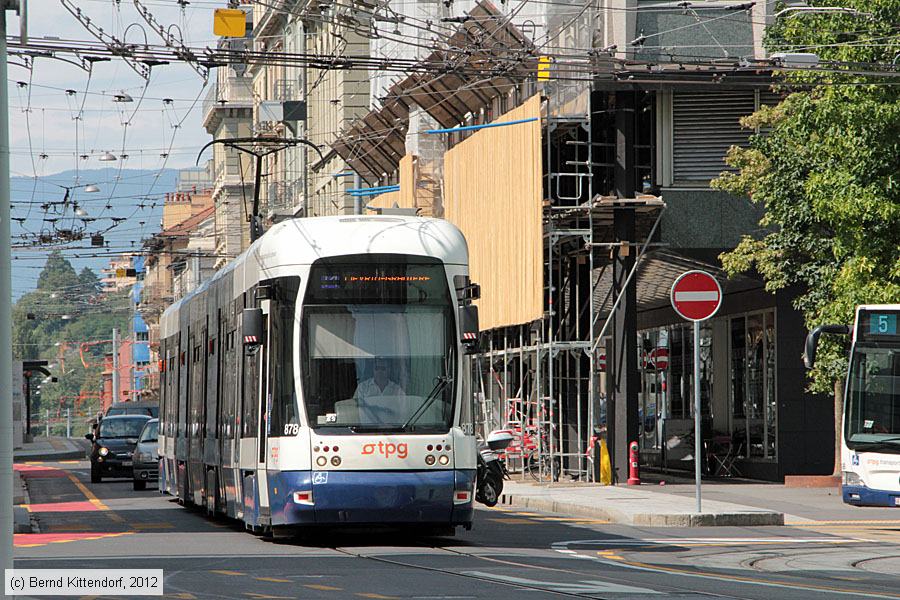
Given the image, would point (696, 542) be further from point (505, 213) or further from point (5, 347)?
point (505, 213)

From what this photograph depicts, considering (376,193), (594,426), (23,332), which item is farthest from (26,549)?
(23,332)

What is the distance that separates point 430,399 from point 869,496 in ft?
24.9

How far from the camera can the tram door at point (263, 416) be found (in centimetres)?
1841

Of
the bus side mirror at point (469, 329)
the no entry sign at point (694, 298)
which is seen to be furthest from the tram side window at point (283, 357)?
the no entry sign at point (694, 298)

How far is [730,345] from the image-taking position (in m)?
38.5

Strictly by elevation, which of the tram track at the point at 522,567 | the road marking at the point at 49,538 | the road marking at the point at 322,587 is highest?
the road marking at the point at 322,587

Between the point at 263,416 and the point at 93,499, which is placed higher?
the point at 263,416

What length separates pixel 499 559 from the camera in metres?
16.7

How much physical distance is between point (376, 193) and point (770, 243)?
1009 inches

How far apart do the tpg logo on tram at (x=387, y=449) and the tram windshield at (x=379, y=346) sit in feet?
0.56

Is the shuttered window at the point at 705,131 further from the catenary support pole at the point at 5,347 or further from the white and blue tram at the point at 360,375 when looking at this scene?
the catenary support pole at the point at 5,347

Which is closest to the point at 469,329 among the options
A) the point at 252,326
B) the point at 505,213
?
the point at 252,326

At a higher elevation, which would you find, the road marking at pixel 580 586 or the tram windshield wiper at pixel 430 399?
the tram windshield wiper at pixel 430 399

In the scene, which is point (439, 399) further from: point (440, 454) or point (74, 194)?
point (74, 194)
